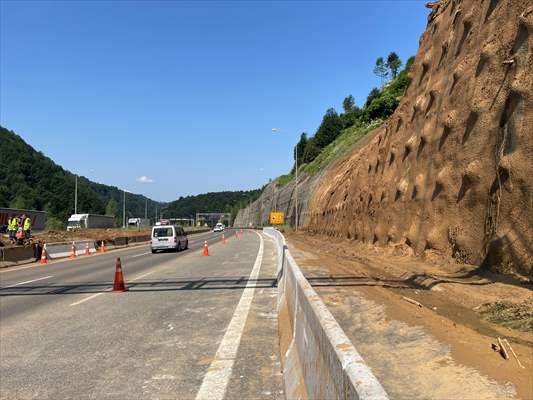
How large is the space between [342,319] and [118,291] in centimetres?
687

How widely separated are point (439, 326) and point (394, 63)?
114078mm

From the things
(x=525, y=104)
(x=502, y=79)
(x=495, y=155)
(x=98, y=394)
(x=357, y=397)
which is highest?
(x=502, y=79)

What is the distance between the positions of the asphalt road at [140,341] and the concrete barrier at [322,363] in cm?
56

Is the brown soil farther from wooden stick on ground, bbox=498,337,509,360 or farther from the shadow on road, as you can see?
wooden stick on ground, bbox=498,337,509,360

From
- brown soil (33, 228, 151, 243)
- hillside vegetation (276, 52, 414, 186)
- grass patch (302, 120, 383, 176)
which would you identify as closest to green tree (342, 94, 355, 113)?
hillside vegetation (276, 52, 414, 186)

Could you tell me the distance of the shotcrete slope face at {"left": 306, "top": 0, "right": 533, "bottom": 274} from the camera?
12.1 m

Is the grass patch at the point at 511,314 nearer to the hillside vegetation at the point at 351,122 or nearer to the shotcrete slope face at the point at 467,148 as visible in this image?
the shotcrete slope face at the point at 467,148

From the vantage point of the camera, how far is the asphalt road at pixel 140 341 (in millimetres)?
5837

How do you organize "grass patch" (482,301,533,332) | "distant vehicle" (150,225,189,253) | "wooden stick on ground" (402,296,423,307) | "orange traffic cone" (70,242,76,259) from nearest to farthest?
1. "grass patch" (482,301,533,332)
2. "wooden stick on ground" (402,296,423,307)
3. "orange traffic cone" (70,242,76,259)
4. "distant vehicle" (150,225,189,253)

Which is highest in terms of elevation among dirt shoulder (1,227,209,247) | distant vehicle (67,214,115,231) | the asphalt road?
distant vehicle (67,214,115,231)

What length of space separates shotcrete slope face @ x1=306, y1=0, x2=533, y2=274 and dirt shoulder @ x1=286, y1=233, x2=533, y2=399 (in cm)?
109

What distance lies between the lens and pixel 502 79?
14.5m

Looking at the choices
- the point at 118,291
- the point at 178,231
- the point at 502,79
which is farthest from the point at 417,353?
the point at 178,231

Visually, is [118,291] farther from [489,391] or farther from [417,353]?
[489,391]
